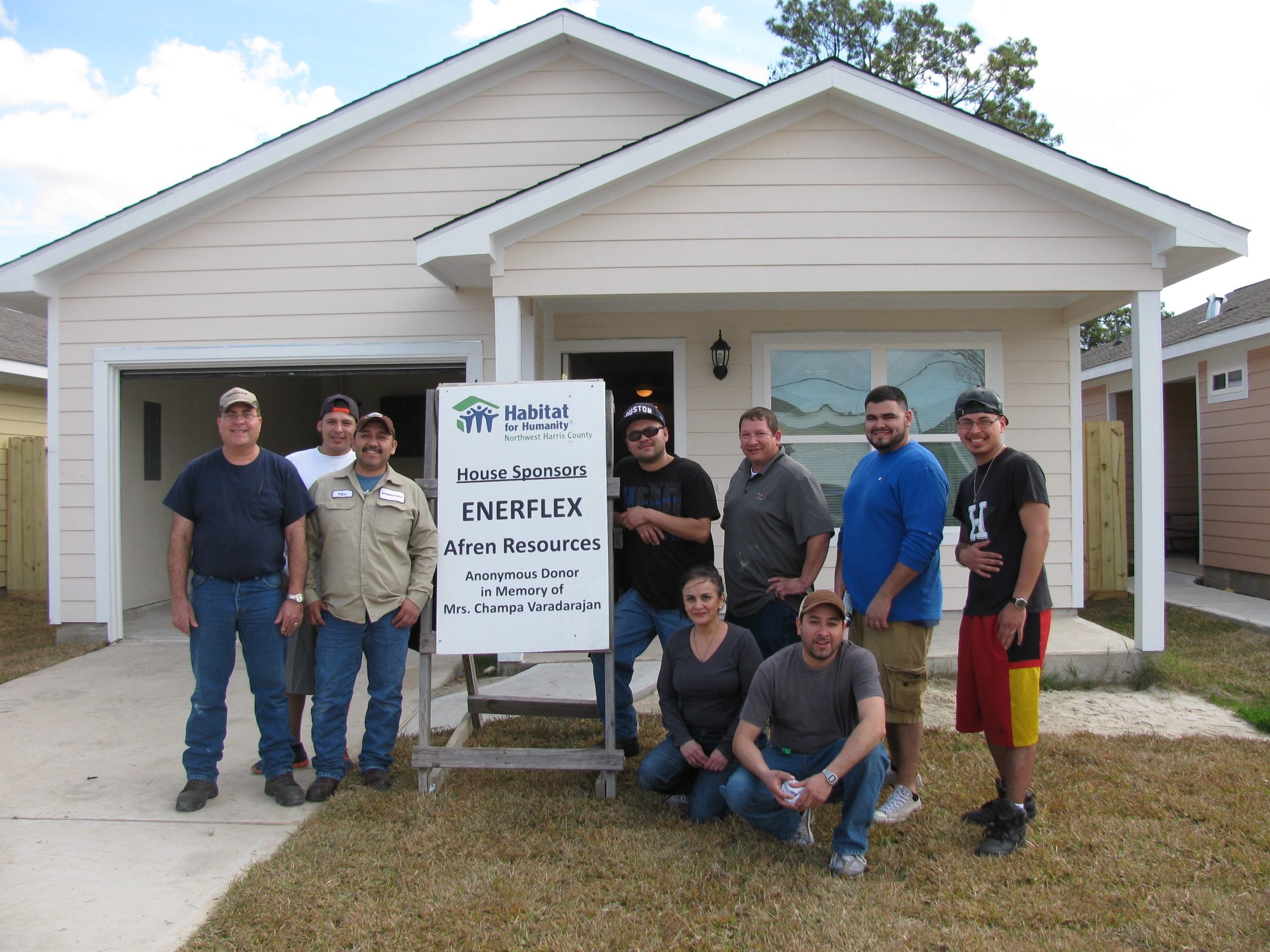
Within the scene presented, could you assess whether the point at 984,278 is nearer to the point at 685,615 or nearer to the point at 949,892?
the point at 685,615

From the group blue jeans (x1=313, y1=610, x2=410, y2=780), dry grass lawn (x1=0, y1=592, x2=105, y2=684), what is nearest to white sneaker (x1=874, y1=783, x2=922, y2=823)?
blue jeans (x1=313, y1=610, x2=410, y2=780)

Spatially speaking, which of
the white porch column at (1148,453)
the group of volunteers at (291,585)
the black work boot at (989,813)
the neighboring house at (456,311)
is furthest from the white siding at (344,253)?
the black work boot at (989,813)

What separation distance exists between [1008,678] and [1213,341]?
26.4 feet

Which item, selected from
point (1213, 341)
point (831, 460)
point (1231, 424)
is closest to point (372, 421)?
point (831, 460)

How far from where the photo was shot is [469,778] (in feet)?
13.2

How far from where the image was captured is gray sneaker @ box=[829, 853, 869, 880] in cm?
305

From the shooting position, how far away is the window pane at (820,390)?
7074 mm

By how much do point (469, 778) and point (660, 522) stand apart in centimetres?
147

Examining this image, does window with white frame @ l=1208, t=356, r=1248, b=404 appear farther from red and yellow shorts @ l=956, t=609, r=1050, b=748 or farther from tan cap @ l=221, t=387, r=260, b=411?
tan cap @ l=221, t=387, r=260, b=411

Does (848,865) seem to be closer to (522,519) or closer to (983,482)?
(983,482)

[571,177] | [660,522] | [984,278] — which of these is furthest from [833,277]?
[660,522]

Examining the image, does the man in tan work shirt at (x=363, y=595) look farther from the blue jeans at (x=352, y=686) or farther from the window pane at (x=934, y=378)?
the window pane at (x=934, y=378)

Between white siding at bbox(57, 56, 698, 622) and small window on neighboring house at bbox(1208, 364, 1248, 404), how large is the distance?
664 centimetres

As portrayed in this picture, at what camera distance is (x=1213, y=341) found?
30.8ft
